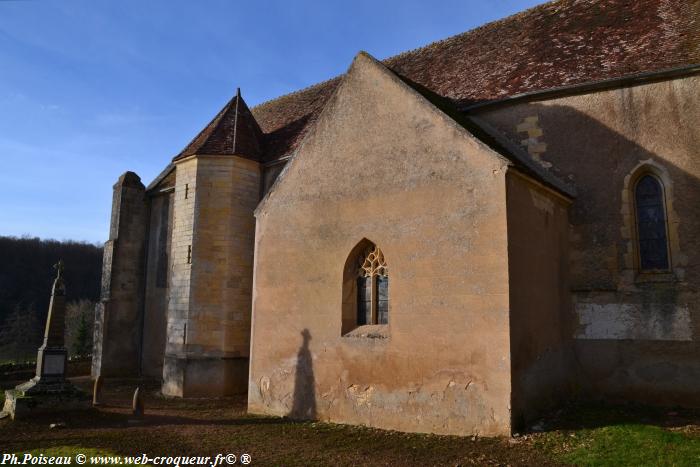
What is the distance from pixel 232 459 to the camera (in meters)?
7.29

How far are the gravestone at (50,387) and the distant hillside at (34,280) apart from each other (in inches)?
1420

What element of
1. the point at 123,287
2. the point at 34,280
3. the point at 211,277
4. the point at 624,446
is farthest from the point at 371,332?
the point at 34,280

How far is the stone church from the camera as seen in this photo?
27.5 feet

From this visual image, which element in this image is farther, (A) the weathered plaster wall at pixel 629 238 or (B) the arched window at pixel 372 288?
(B) the arched window at pixel 372 288

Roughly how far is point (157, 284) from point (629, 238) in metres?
14.2

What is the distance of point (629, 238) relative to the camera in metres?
9.87

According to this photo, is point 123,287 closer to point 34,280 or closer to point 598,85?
point 598,85

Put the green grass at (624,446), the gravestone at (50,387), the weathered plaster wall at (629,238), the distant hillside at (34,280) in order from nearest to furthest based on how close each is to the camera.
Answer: the green grass at (624,446)
the weathered plaster wall at (629,238)
the gravestone at (50,387)
the distant hillside at (34,280)

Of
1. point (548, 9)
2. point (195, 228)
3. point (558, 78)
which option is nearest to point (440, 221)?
point (558, 78)

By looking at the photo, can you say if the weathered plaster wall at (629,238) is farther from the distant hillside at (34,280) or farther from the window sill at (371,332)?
the distant hillside at (34,280)

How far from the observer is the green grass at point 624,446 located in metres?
6.54

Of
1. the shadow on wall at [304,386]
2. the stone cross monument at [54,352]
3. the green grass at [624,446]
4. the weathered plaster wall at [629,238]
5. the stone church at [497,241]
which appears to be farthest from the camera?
the stone cross monument at [54,352]

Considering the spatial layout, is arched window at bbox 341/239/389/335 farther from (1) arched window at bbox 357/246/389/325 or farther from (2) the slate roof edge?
(2) the slate roof edge

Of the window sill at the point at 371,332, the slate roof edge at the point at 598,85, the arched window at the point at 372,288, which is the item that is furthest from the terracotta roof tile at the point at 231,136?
the window sill at the point at 371,332
